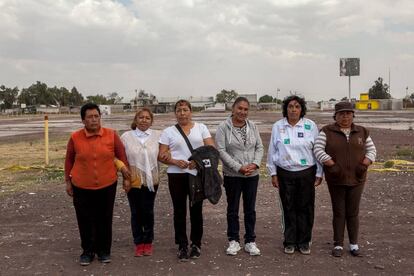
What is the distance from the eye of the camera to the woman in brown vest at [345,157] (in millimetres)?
5426

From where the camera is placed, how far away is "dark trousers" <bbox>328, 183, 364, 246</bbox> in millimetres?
5574

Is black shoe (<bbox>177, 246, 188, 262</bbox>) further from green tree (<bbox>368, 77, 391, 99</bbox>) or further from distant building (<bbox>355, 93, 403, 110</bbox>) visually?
green tree (<bbox>368, 77, 391, 99</bbox>)

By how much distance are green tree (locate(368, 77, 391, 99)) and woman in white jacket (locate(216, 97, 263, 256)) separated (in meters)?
125

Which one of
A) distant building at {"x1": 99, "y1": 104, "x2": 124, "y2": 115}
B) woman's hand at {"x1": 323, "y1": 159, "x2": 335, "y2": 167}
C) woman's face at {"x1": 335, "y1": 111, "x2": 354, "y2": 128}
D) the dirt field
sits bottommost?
the dirt field

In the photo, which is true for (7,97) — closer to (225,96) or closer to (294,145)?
(225,96)

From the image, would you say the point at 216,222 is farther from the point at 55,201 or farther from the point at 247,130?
the point at 55,201

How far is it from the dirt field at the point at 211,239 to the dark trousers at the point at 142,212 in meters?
0.25

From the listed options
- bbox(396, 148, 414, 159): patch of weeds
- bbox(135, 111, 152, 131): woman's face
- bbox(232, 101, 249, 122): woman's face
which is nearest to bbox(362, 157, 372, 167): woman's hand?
bbox(232, 101, 249, 122): woman's face

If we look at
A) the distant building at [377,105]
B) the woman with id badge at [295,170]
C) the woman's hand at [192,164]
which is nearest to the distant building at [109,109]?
the distant building at [377,105]

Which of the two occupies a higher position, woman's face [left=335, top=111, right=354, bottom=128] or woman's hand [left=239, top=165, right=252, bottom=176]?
woman's face [left=335, top=111, right=354, bottom=128]

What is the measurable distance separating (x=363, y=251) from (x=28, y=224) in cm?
479

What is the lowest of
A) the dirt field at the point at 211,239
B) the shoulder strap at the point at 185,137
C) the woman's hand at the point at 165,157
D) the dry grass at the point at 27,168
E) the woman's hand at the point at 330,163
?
the dirt field at the point at 211,239

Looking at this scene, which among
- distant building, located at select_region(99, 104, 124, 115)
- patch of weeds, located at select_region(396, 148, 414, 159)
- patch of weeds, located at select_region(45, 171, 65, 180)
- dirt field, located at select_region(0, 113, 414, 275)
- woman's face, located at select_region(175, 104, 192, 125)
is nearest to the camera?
dirt field, located at select_region(0, 113, 414, 275)

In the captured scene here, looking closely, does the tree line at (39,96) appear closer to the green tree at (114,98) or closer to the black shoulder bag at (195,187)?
the green tree at (114,98)
